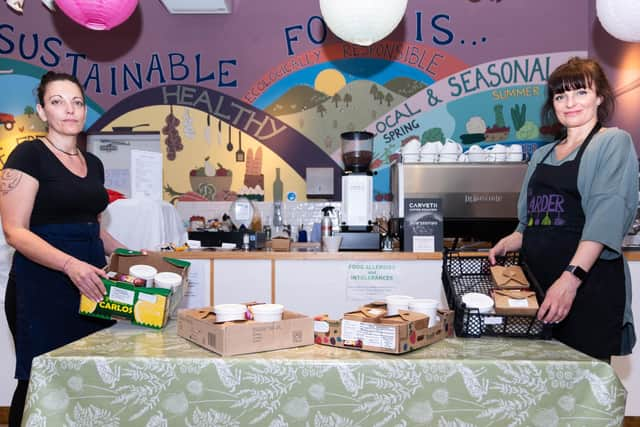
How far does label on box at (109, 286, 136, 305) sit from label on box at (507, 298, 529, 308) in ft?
3.55

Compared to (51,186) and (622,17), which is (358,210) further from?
(51,186)

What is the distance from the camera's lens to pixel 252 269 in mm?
3143

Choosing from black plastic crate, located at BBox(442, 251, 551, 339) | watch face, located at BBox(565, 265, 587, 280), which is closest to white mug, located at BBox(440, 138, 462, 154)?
black plastic crate, located at BBox(442, 251, 551, 339)

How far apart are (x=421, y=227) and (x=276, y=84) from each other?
2.06 meters

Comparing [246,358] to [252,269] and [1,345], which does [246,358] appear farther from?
[1,345]

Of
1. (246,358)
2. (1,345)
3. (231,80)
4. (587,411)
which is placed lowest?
(1,345)

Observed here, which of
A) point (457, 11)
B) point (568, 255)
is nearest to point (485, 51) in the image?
point (457, 11)

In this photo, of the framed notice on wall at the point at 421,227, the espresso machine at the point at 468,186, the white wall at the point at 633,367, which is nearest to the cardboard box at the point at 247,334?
the framed notice on wall at the point at 421,227

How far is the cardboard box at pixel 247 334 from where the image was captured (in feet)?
4.33

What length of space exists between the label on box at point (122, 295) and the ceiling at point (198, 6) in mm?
3205

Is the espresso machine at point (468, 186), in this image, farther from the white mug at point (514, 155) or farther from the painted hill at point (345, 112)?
the painted hill at point (345, 112)

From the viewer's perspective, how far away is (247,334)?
1.34 m

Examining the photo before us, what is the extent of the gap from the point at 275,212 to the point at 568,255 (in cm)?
300

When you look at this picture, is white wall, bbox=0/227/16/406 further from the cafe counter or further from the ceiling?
the ceiling
